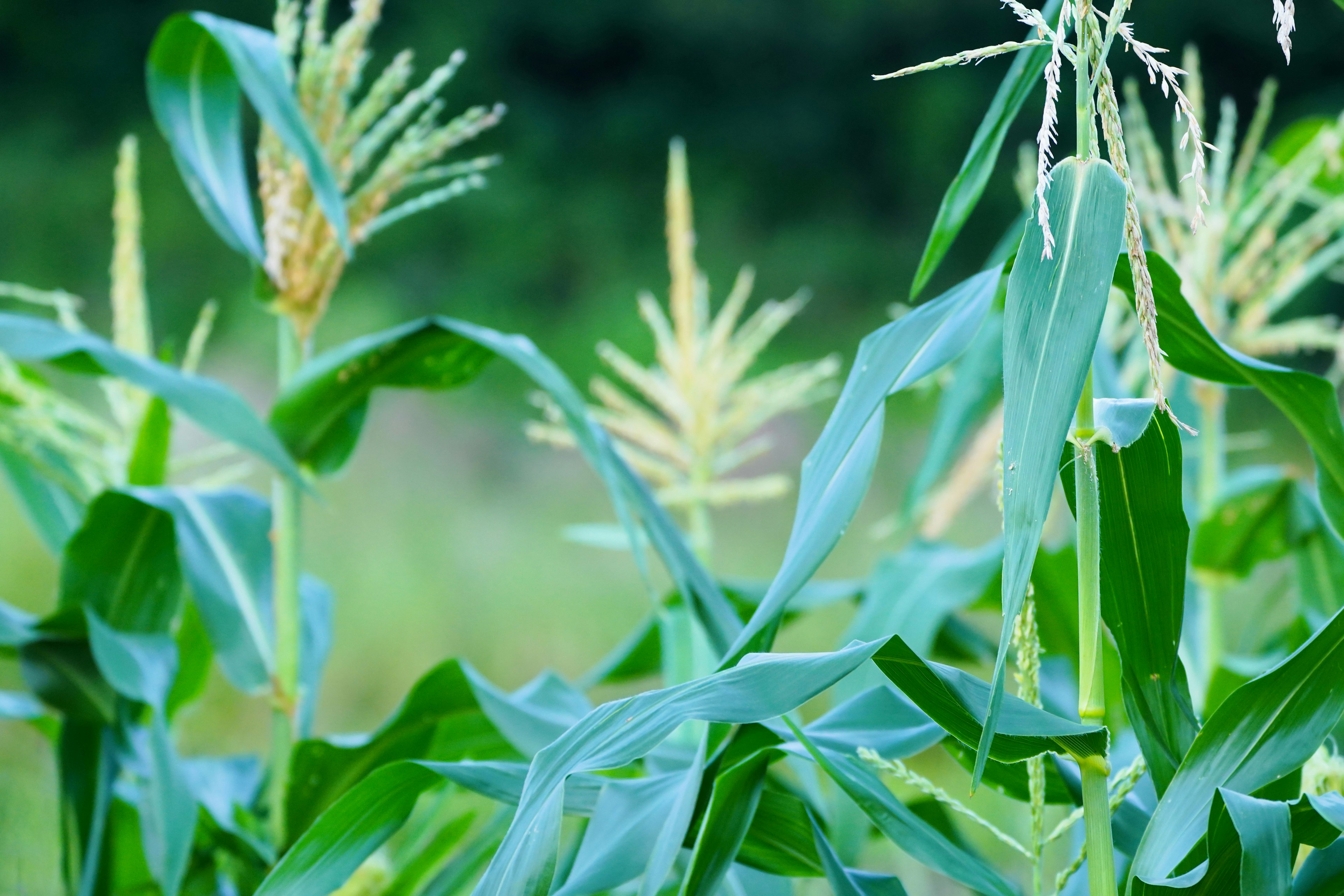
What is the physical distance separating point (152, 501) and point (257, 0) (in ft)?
12.1

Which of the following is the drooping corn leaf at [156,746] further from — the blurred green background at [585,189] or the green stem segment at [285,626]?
the blurred green background at [585,189]

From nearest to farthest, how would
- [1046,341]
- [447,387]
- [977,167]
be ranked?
[1046,341] → [977,167] → [447,387]

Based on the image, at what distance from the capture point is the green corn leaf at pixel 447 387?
0.44m

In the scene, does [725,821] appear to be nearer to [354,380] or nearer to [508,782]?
[508,782]

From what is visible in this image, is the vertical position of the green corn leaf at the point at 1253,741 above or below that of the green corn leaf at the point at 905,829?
above

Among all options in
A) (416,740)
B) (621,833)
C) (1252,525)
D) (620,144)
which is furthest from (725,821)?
(620,144)

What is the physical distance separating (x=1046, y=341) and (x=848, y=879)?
0.63 ft

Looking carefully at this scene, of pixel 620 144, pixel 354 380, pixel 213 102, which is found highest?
pixel 620 144

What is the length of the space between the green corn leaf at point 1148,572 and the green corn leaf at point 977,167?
0.08 m

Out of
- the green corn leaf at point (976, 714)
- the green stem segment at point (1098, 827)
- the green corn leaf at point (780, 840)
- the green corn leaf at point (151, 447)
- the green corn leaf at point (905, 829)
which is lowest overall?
the green corn leaf at point (780, 840)

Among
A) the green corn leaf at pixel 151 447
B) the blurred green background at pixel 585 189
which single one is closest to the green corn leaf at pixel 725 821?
the green corn leaf at pixel 151 447

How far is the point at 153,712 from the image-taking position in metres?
0.49

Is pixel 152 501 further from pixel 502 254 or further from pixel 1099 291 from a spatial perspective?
pixel 502 254

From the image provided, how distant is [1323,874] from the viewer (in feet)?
1.01
